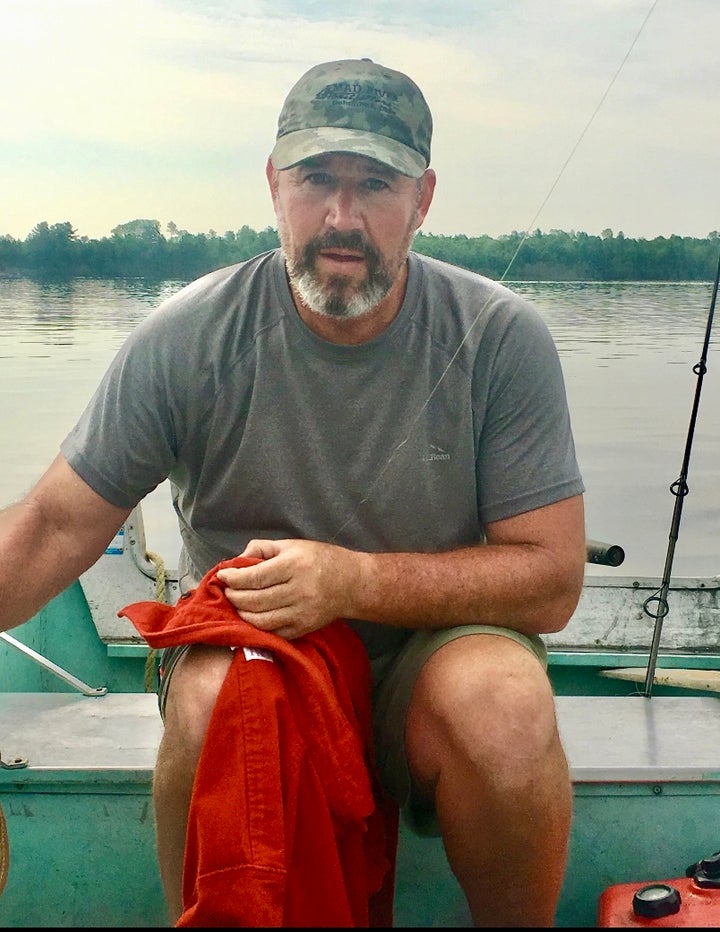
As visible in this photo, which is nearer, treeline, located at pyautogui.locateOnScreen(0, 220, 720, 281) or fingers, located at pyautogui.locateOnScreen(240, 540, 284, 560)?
fingers, located at pyautogui.locateOnScreen(240, 540, 284, 560)

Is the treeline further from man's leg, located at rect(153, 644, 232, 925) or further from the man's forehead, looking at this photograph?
man's leg, located at rect(153, 644, 232, 925)

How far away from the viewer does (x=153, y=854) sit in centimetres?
183

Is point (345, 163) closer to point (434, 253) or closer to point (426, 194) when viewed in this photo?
point (426, 194)

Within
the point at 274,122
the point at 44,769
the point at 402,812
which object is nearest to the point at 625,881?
the point at 402,812

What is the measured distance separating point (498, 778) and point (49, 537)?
71 centimetres

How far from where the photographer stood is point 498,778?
4.71 feet

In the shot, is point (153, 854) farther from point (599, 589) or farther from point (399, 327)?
point (599, 589)

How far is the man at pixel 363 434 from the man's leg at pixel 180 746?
0.04m

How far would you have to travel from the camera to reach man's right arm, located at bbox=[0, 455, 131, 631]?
1.61m

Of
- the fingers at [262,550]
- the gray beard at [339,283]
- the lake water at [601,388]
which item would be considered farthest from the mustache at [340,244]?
the fingers at [262,550]

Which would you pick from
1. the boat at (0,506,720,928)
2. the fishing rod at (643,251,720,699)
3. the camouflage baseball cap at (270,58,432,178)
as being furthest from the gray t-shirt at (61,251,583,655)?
the fishing rod at (643,251,720,699)

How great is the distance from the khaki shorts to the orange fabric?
8 centimetres

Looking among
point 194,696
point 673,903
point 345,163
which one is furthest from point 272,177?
point 673,903

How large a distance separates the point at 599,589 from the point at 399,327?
129 cm
